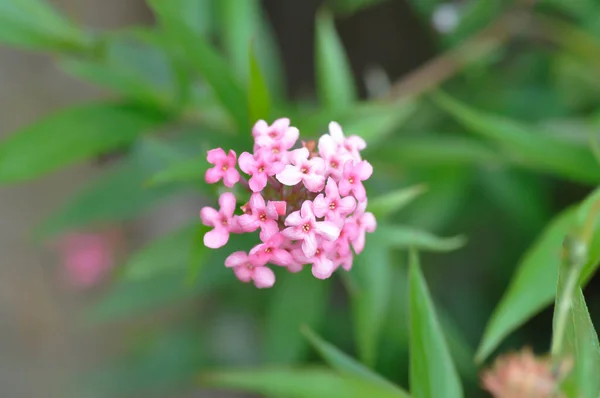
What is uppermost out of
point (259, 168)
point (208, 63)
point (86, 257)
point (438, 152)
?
point (86, 257)

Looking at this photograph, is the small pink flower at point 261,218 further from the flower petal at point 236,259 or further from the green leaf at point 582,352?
the green leaf at point 582,352

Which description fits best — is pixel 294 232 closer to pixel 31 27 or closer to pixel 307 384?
pixel 307 384

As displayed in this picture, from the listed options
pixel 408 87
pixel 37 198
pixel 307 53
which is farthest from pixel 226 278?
pixel 307 53

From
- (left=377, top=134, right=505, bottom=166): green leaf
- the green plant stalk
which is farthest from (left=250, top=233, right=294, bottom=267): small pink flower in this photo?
(left=377, top=134, right=505, bottom=166): green leaf

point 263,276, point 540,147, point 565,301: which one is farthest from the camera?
point 540,147

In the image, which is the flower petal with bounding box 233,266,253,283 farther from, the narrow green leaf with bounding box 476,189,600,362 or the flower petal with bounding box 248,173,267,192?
the narrow green leaf with bounding box 476,189,600,362

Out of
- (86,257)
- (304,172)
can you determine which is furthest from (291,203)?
(86,257)

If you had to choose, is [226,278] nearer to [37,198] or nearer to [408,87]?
[408,87]
